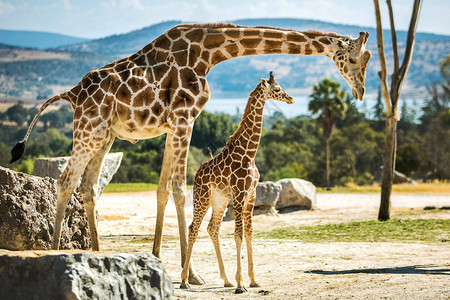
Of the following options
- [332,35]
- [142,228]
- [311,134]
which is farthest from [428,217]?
[311,134]

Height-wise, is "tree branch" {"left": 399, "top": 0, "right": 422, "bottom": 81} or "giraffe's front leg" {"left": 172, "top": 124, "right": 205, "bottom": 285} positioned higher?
"tree branch" {"left": 399, "top": 0, "right": 422, "bottom": 81}

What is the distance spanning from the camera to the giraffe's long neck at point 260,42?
29.7 ft

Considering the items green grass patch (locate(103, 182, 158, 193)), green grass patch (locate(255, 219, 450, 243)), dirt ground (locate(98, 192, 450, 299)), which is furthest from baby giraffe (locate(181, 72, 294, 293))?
green grass patch (locate(103, 182, 158, 193))

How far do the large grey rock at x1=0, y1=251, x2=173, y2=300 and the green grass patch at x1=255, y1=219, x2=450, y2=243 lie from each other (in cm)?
813

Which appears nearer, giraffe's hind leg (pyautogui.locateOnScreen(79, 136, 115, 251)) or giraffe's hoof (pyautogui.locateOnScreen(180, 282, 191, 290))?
giraffe's hoof (pyautogui.locateOnScreen(180, 282, 191, 290))

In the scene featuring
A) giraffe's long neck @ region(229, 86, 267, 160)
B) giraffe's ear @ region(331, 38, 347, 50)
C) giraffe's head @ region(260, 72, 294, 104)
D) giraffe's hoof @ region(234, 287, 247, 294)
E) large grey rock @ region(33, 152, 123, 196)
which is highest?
giraffe's ear @ region(331, 38, 347, 50)

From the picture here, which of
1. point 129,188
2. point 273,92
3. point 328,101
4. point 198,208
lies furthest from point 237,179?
point 328,101

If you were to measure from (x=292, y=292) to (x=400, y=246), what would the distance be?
5.37 m

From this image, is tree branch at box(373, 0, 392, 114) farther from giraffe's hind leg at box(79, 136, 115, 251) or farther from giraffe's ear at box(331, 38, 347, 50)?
giraffe's hind leg at box(79, 136, 115, 251)

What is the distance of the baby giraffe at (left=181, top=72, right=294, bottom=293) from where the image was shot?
28.0 feet

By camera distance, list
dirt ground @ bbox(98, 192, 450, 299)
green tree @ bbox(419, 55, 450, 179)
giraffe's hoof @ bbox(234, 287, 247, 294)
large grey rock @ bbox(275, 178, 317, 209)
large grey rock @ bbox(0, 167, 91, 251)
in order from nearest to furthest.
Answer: dirt ground @ bbox(98, 192, 450, 299)
giraffe's hoof @ bbox(234, 287, 247, 294)
large grey rock @ bbox(0, 167, 91, 251)
large grey rock @ bbox(275, 178, 317, 209)
green tree @ bbox(419, 55, 450, 179)

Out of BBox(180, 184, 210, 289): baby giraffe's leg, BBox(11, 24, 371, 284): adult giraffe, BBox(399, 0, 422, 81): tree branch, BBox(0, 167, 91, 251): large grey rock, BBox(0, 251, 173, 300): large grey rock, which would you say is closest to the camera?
BBox(0, 251, 173, 300): large grey rock

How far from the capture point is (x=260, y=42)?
909 cm

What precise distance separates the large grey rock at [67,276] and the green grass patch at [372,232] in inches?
320
